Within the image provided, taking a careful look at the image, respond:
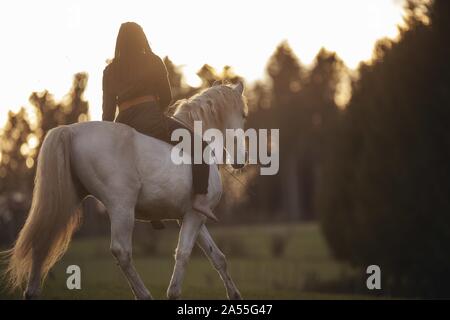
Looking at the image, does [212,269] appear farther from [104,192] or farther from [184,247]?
[104,192]

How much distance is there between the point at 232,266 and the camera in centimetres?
2656

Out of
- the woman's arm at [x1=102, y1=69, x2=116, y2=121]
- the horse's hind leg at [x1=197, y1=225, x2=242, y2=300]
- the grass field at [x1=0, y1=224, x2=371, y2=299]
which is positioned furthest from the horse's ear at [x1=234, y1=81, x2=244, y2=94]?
the grass field at [x1=0, y1=224, x2=371, y2=299]

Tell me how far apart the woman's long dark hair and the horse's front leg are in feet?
5.64

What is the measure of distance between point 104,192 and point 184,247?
3.55ft

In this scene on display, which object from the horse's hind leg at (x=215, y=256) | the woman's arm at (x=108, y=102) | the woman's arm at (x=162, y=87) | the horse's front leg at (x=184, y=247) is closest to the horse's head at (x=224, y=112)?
the woman's arm at (x=162, y=87)

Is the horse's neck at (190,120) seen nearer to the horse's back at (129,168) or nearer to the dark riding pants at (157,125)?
the dark riding pants at (157,125)

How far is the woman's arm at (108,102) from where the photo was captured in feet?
24.9

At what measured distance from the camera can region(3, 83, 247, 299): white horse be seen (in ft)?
21.7

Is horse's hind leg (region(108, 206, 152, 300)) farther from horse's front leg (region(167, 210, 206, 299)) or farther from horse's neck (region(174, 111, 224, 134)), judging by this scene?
horse's neck (region(174, 111, 224, 134))

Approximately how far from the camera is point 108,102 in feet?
24.9

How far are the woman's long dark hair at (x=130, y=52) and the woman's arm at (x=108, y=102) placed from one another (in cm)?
19

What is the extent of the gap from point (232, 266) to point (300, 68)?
57017 mm

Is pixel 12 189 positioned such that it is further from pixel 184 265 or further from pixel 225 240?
pixel 225 240
